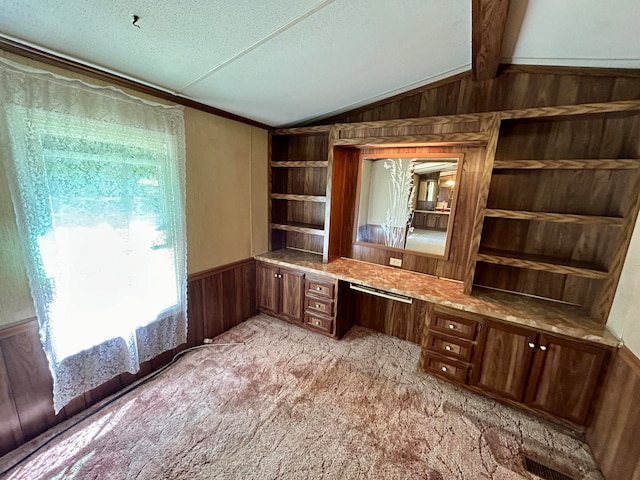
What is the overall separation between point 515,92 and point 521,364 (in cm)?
204

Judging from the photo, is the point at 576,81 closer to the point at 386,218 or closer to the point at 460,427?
the point at 386,218

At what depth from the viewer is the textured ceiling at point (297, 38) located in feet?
3.82

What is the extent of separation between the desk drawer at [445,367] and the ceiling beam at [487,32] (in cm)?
219

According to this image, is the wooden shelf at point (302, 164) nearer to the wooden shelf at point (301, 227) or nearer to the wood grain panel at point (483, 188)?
the wooden shelf at point (301, 227)

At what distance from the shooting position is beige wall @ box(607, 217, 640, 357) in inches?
57.3

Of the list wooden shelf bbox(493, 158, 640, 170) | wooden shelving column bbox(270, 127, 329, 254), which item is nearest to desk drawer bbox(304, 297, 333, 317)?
wooden shelving column bbox(270, 127, 329, 254)

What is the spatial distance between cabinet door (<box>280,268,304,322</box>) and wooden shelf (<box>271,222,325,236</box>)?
473 mm

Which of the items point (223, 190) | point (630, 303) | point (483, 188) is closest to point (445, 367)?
point (630, 303)

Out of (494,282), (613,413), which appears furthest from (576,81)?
(613,413)

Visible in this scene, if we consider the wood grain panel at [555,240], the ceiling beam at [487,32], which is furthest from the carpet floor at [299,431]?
the ceiling beam at [487,32]

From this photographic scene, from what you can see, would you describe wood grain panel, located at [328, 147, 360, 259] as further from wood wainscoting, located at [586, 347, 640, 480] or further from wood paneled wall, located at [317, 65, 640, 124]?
wood wainscoting, located at [586, 347, 640, 480]

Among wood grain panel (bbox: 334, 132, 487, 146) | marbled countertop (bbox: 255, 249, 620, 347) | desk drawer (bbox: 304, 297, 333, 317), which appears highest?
wood grain panel (bbox: 334, 132, 487, 146)

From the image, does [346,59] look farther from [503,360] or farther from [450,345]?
[503,360]

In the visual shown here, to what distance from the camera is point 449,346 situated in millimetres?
2074
